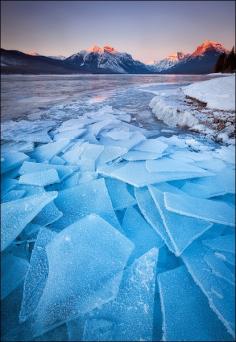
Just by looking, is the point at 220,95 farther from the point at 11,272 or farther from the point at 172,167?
the point at 11,272

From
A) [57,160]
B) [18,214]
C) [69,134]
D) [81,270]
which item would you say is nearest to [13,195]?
[18,214]

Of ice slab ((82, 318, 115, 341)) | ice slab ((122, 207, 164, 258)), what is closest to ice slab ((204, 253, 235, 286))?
ice slab ((122, 207, 164, 258))

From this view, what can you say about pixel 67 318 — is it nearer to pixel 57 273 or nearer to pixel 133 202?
pixel 57 273

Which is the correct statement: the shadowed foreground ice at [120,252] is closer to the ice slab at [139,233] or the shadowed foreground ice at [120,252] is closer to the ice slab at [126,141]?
the ice slab at [139,233]

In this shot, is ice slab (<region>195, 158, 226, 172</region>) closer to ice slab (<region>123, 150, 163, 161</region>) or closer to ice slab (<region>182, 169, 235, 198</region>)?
ice slab (<region>182, 169, 235, 198</region>)

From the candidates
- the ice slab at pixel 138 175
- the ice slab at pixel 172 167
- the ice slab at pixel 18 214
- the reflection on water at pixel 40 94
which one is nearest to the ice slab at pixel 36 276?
the ice slab at pixel 18 214

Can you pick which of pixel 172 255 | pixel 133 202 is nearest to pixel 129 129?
pixel 133 202
